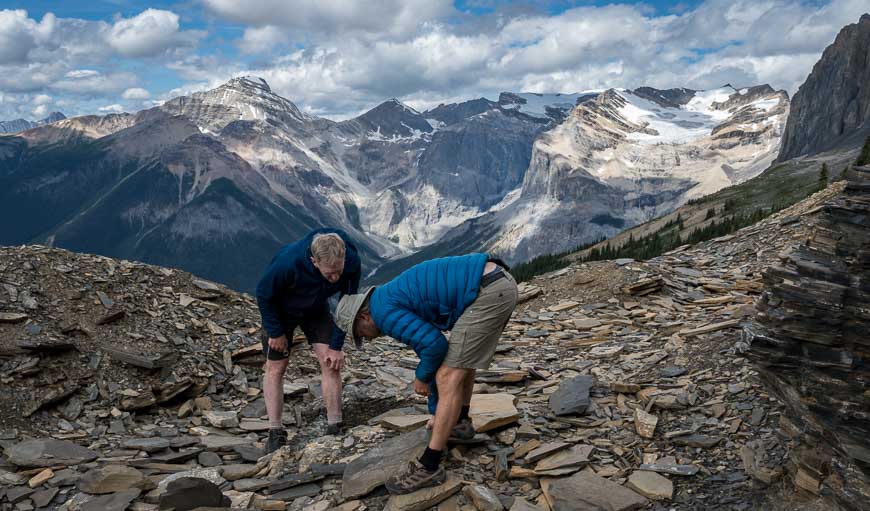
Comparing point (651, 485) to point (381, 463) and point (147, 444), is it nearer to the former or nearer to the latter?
point (381, 463)

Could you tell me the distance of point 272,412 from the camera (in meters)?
9.07

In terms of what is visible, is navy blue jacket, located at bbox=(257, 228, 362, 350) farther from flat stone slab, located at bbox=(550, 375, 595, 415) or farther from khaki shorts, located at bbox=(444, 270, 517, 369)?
flat stone slab, located at bbox=(550, 375, 595, 415)

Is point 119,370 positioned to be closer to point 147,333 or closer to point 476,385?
point 147,333

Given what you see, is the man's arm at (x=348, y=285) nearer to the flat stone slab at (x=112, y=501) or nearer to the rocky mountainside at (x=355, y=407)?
the rocky mountainside at (x=355, y=407)

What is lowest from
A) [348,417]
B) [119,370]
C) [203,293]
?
[348,417]

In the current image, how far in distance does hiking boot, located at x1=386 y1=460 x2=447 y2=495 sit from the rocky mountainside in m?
0.11

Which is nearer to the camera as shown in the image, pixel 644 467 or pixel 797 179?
pixel 644 467

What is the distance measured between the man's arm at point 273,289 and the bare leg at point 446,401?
9.68 feet

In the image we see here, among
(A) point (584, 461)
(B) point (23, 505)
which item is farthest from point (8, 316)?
(A) point (584, 461)

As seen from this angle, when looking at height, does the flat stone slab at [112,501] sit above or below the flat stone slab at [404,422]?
below

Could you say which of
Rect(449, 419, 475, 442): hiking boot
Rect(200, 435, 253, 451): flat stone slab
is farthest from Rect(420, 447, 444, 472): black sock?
Rect(200, 435, 253, 451): flat stone slab

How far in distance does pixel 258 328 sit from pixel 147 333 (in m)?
2.64

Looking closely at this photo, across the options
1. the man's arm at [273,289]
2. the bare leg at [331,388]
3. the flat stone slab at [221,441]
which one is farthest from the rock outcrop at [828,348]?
the flat stone slab at [221,441]

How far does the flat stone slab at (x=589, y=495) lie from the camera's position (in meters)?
6.28
